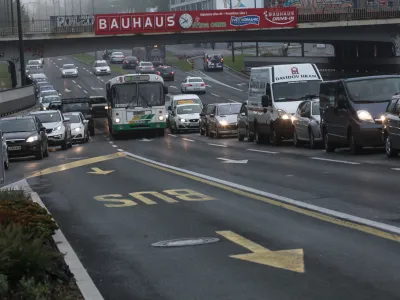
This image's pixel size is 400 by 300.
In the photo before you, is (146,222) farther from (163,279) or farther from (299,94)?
(299,94)

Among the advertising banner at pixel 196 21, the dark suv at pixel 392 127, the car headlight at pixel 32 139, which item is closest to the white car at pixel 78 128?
the car headlight at pixel 32 139

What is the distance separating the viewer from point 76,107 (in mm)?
57156

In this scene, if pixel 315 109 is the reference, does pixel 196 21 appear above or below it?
above

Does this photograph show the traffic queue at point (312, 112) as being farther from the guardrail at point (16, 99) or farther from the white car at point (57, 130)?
the guardrail at point (16, 99)

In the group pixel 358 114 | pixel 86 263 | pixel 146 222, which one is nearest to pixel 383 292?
pixel 86 263

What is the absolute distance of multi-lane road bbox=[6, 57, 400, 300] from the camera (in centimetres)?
851

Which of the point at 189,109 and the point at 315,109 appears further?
the point at 189,109

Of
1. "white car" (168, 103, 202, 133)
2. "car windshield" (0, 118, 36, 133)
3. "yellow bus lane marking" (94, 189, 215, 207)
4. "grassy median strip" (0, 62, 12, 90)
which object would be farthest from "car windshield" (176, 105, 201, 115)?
"grassy median strip" (0, 62, 12, 90)

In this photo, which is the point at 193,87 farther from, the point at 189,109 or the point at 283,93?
the point at 283,93

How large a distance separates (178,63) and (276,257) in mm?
130597

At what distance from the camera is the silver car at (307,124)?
3094 centimetres

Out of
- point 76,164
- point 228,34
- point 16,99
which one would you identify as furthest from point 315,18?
point 76,164

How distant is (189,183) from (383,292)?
11793mm

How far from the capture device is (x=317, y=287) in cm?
811
